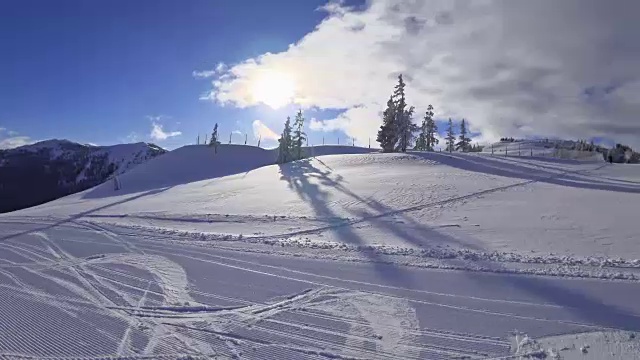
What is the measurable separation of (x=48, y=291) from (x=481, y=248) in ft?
34.8

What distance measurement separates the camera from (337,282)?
8.51 meters

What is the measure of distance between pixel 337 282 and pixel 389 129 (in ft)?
161

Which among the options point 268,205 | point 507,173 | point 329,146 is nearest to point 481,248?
point 268,205

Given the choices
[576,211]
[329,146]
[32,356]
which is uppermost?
[329,146]

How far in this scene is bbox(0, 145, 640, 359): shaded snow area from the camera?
5.78 m

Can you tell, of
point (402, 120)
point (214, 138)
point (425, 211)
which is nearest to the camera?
point (425, 211)

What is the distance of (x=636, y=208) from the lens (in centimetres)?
1586

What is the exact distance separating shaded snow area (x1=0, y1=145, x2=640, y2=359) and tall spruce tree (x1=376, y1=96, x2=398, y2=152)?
35957 millimetres

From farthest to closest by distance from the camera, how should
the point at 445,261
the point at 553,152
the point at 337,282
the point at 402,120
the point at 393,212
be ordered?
the point at 553,152 → the point at 402,120 → the point at 393,212 → the point at 445,261 → the point at 337,282

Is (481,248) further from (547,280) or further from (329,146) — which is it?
(329,146)

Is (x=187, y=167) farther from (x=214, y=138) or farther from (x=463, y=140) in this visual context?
(x=463, y=140)

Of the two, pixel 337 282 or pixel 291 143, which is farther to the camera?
pixel 291 143

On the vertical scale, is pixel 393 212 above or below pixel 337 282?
above

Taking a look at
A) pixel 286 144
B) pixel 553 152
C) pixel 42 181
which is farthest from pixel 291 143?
pixel 42 181
